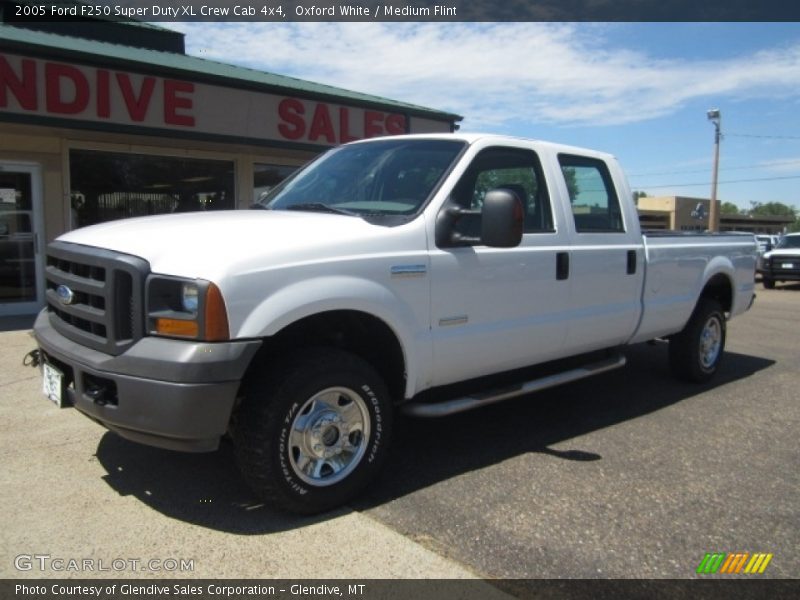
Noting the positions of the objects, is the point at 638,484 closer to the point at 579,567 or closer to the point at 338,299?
the point at 579,567

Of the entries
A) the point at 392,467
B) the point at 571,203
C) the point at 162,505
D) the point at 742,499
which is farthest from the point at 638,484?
the point at 162,505

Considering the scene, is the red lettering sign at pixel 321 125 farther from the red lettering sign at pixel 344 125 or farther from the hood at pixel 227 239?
the hood at pixel 227 239

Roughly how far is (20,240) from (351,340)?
26.9 ft

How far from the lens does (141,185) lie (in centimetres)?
1104

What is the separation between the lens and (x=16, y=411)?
16.1 feet

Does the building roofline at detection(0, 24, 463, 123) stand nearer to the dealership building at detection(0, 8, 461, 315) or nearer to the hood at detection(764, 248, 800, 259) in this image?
the dealership building at detection(0, 8, 461, 315)

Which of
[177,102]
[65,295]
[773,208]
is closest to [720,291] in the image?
[65,295]

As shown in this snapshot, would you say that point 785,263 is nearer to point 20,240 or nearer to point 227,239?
point 20,240

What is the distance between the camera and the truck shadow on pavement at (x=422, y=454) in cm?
341

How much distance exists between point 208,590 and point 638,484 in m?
2.46

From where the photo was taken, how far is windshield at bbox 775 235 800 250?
66.5 ft

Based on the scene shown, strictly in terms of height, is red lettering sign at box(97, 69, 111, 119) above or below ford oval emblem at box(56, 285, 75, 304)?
above

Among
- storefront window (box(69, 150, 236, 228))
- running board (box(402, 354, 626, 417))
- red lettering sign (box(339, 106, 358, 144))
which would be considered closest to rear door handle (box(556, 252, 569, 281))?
running board (box(402, 354, 626, 417))

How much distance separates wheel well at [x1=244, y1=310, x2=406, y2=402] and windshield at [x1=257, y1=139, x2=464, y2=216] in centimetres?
67
